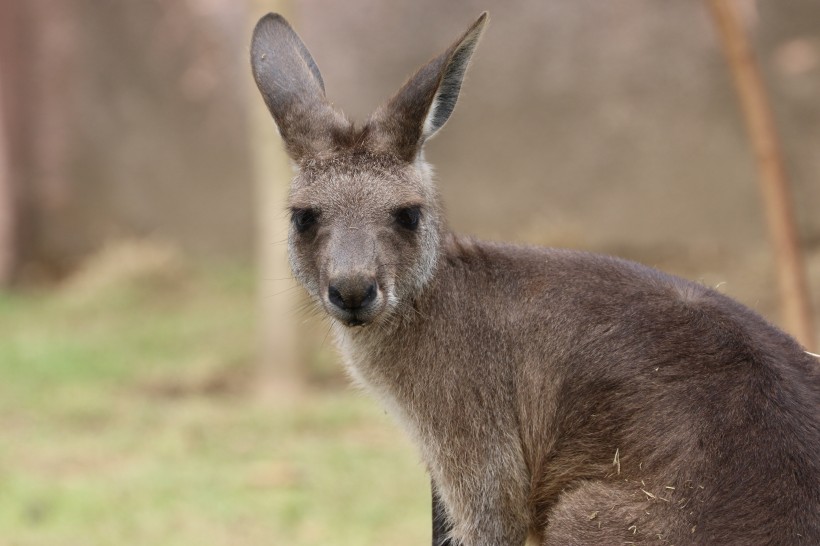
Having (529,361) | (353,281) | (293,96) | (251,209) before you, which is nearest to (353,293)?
(353,281)

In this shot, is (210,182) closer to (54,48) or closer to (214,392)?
(54,48)

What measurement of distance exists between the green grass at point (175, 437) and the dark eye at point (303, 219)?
129 inches

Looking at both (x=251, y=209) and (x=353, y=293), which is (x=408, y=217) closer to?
(x=353, y=293)

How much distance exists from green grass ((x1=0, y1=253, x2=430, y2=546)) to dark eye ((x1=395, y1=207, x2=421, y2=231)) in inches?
131

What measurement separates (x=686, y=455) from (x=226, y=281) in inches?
431

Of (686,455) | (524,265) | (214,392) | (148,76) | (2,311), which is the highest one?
(148,76)

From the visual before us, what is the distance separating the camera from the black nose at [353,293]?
4.38 metres

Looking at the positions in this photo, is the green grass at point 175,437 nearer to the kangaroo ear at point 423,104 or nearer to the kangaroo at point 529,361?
the kangaroo at point 529,361

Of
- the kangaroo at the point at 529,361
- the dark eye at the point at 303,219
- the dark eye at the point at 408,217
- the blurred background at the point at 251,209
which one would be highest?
the blurred background at the point at 251,209

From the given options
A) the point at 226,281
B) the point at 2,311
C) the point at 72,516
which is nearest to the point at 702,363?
the point at 72,516

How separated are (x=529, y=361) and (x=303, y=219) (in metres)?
Result: 1.10

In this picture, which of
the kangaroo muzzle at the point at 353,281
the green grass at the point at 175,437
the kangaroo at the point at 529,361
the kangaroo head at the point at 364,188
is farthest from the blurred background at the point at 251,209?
the kangaroo muzzle at the point at 353,281

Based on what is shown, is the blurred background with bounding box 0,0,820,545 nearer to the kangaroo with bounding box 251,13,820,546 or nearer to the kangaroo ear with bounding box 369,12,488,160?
the kangaroo with bounding box 251,13,820,546

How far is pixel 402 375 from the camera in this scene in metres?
4.86
